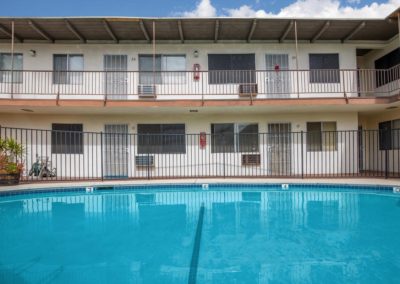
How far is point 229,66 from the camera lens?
11766 mm

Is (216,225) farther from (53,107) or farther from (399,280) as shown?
(53,107)

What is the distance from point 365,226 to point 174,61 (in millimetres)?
9381

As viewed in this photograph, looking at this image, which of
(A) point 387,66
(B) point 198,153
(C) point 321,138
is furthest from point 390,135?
(B) point 198,153

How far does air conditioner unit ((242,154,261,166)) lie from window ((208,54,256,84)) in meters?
3.22

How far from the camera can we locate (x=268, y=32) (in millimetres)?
11031

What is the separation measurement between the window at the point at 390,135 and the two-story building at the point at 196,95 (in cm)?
6

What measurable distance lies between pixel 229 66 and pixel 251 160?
4167 millimetres

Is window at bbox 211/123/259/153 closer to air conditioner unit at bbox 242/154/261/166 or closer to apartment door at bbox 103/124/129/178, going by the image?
air conditioner unit at bbox 242/154/261/166

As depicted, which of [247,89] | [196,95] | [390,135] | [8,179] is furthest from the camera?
[390,135]

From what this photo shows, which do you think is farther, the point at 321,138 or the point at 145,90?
the point at 321,138

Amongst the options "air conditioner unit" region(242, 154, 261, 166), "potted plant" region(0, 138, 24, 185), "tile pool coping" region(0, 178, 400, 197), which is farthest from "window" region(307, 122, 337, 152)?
"potted plant" region(0, 138, 24, 185)

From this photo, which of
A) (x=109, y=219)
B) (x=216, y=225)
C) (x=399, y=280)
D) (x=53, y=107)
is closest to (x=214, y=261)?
(x=216, y=225)

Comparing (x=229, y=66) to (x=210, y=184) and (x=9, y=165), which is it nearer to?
(x=210, y=184)

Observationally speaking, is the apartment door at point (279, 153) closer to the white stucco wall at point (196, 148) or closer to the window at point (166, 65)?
the white stucco wall at point (196, 148)
